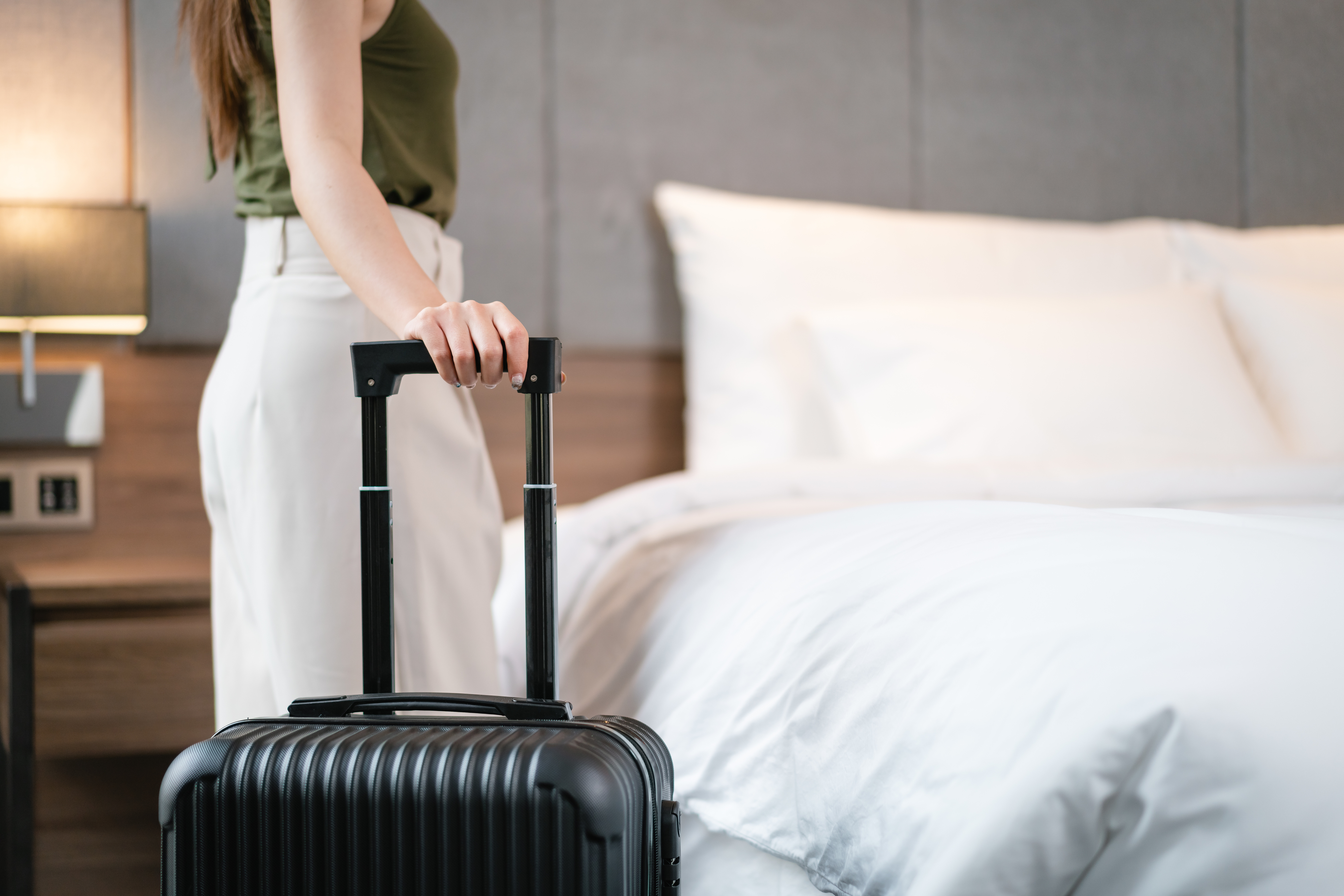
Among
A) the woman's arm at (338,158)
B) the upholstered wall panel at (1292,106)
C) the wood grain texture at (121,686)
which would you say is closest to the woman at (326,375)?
the woman's arm at (338,158)

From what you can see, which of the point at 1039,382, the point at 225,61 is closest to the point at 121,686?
the point at 225,61

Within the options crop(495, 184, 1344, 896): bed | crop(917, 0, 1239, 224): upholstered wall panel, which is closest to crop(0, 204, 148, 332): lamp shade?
crop(495, 184, 1344, 896): bed

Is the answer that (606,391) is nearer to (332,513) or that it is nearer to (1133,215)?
(332,513)

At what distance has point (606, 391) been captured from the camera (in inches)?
86.4

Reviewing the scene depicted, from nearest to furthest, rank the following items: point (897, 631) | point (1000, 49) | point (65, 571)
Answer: point (897, 631) < point (65, 571) < point (1000, 49)

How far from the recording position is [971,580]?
78 cm

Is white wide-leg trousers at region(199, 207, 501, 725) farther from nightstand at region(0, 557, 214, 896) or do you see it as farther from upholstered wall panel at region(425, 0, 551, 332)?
upholstered wall panel at region(425, 0, 551, 332)

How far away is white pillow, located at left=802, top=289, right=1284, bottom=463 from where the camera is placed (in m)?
1.73

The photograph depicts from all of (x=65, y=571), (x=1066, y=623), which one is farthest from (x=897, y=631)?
(x=65, y=571)

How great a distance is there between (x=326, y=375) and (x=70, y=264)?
35.3 inches

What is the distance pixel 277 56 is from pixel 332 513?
436mm

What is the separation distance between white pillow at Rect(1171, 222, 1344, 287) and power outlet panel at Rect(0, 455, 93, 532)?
2189 mm

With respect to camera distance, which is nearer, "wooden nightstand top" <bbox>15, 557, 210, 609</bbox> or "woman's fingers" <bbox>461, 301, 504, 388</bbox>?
"woman's fingers" <bbox>461, 301, 504, 388</bbox>

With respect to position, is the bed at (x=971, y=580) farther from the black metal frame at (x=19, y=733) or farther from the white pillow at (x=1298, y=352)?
the black metal frame at (x=19, y=733)
